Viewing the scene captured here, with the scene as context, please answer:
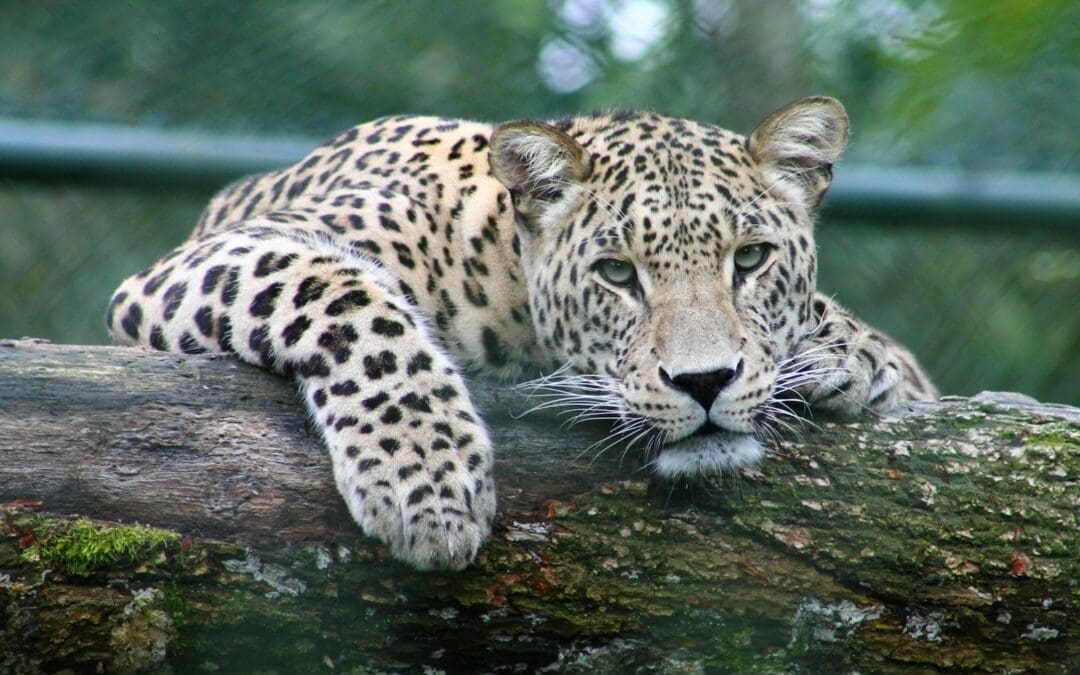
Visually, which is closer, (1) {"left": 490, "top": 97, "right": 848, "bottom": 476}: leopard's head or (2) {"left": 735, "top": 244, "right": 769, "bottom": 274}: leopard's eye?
(1) {"left": 490, "top": 97, "right": 848, "bottom": 476}: leopard's head

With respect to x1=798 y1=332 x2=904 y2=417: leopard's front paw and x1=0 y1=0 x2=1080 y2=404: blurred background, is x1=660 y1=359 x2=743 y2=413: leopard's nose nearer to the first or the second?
x1=798 y1=332 x2=904 y2=417: leopard's front paw

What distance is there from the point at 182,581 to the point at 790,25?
5564 mm

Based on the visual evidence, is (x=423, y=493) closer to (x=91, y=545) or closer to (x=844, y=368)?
(x=91, y=545)

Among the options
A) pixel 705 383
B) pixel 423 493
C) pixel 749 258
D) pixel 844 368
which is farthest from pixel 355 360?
Result: pixel 844 368

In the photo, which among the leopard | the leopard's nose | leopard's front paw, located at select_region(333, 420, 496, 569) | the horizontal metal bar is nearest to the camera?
leopard's front paw, located at select_region(333, 420, 496, 569)

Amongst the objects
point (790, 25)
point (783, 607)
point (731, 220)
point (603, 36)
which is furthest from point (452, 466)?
point (790, 25)

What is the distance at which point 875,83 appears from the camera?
7.84 m

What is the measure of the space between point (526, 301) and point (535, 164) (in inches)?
23.3

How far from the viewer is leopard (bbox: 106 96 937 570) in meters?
3.91

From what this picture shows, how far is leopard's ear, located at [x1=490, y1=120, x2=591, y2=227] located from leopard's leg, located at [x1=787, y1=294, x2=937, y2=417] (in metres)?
1.11

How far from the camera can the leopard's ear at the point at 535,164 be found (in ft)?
16.1

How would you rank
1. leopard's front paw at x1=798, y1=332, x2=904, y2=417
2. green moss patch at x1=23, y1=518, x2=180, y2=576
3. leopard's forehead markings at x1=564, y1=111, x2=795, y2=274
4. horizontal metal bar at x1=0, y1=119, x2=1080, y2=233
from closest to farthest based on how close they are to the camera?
green moss patch at x1=23, y1=518, x2=180, y2=576, leopard's front paw at x1=798, y1=332, x2=904, y2=417, leopard's forehead markings at x1=564, y1=111, x2=795, y2=274, horizontal metal bar at x1=0, y1=119, x2=1080, y2=233

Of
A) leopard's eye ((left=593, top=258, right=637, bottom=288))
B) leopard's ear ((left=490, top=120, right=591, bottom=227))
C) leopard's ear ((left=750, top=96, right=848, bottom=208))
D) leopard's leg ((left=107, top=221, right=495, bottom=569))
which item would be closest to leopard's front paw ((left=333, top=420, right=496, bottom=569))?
leopard's leg ((left=107, top=221, right=495, bottom=569))

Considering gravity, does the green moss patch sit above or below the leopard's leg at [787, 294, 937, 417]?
below
